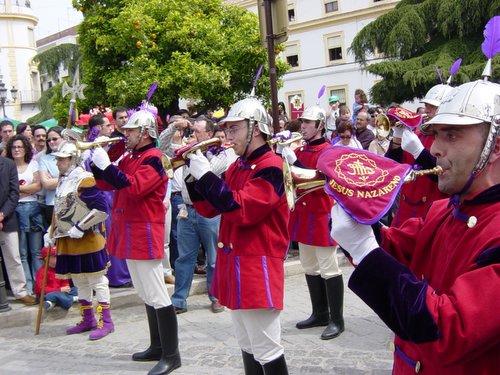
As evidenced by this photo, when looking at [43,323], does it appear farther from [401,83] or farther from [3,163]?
[401,83]

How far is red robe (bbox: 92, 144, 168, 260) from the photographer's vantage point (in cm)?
457

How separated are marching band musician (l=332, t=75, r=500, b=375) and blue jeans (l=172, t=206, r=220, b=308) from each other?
450cm

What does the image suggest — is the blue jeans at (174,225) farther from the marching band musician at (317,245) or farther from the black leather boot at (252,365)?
the black leather boot at (252,365)

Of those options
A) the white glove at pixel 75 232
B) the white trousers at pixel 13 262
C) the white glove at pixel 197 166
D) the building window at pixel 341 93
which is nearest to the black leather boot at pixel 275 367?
the white glove at pixel 197 166

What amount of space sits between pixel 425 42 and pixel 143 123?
20.4 m

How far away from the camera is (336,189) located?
6.12 ft

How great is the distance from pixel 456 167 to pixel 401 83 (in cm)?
2119

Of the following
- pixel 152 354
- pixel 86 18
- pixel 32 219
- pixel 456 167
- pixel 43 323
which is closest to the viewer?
pixel 456 167

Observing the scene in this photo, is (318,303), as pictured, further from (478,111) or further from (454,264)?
(478,111)

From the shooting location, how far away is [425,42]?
22828mm

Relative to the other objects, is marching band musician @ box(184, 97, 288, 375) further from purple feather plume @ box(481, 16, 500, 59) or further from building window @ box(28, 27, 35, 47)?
building window @ box(28, 27, 35, 47)

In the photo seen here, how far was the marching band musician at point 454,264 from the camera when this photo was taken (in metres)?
1.60

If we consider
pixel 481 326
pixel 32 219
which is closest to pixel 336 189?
pixel 481 326

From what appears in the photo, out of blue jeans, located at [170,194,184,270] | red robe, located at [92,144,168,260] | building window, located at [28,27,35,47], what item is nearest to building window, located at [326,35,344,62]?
building window, located at [28,27,35,47]
